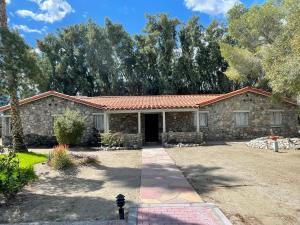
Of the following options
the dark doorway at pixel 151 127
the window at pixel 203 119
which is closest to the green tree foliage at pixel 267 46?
the window at pixel 203 119

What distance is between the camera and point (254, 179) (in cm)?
1077

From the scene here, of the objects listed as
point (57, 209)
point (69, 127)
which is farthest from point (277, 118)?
point (57, 209)

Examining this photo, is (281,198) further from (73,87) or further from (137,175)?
(73,87)

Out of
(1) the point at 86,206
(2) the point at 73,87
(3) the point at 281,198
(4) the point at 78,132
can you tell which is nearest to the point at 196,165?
(3) the point at 281,198

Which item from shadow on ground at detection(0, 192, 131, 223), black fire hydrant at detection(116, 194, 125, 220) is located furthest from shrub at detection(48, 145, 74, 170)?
black fire hydrant at detection(116, 194, 125, 220)

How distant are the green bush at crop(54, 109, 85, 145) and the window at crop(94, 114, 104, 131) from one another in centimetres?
208

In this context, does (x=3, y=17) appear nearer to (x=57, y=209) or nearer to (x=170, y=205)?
(x=57, y=209)

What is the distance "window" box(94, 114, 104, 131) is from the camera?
2319 cm

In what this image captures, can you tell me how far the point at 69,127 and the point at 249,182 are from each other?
514 inches

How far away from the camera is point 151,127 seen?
82.3 feet

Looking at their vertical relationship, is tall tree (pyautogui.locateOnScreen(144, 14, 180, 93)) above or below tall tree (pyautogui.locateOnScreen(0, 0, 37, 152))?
above

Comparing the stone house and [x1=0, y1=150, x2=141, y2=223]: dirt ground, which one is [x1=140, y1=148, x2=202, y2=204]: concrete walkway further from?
the stone house

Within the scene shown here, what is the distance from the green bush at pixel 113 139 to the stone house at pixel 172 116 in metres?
1.41

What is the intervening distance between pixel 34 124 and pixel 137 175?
1364cm
